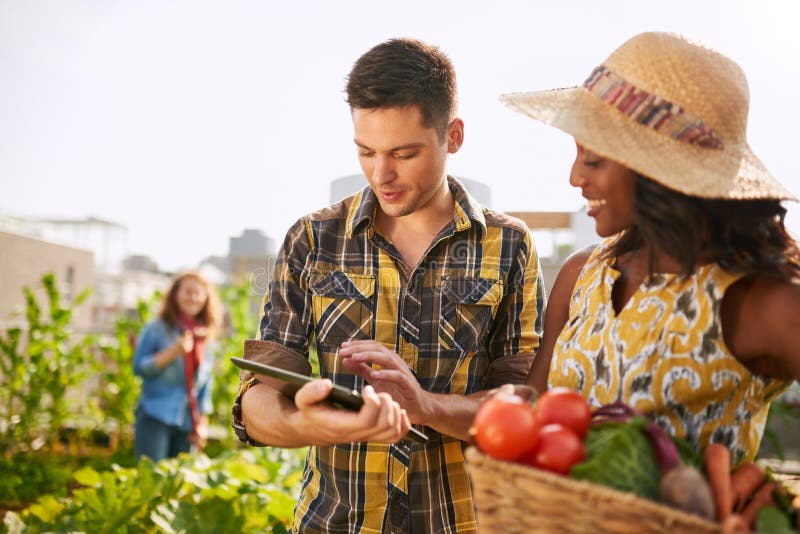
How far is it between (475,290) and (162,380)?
4537mm

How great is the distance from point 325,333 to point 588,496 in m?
1.15

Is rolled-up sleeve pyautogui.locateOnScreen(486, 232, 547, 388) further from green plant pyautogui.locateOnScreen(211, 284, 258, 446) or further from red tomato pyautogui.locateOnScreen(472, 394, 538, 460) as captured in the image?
green plant pyautogui.locateOnScreen(211, 284, 258, 446)

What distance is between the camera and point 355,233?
2109 mm

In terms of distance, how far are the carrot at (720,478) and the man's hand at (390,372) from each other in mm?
698

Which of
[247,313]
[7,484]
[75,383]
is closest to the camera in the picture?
[7,484]

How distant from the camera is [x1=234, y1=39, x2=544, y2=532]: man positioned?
1.96 m

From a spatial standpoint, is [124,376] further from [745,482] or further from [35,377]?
[745,482]

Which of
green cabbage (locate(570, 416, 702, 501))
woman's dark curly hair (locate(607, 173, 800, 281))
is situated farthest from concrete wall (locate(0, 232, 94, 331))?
green cabbage (locate(570, 416, 702, 501))

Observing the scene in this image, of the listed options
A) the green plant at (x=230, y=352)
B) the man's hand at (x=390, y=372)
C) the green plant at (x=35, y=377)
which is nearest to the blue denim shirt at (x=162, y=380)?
the green plant at (x=35, y=377)

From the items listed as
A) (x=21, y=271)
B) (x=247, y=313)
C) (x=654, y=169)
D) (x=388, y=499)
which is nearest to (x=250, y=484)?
(x=388, y=499)

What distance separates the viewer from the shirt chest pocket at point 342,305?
2027 mm

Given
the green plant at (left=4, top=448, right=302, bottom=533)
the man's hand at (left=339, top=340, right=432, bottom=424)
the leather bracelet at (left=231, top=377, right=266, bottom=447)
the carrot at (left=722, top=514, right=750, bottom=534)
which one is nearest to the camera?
the carrot at (left=722, top=514, right=750, bottom=534)

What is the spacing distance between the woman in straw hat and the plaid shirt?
1.93 feet

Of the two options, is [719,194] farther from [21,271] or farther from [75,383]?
[21,271]
